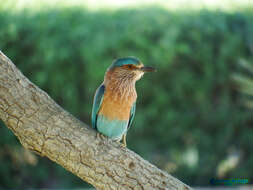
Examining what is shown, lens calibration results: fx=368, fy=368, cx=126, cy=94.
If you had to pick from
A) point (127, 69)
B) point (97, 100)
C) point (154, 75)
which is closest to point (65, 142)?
point (97, 100)

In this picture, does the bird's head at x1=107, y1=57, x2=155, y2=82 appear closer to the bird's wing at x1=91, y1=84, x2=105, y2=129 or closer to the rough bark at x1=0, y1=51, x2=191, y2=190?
the bird's wing at x1=91, y1=84, x2=105, y2=129

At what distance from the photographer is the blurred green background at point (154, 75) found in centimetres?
596

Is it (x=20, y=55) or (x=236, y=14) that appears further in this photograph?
(x=236, y=14)

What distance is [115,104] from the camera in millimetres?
3697

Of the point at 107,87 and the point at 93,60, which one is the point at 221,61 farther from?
the point at 107,87

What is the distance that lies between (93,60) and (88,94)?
Answer: 0.57m

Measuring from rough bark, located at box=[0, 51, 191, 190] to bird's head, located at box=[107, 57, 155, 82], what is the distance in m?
0.84

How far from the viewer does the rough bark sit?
2928 millimetres

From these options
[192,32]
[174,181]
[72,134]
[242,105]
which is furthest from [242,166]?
[72,134]

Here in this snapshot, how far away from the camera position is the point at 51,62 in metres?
5.95

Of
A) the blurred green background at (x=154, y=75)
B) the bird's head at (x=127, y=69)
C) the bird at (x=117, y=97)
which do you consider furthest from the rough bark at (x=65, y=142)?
the blurred green background at (x=154, y=75)

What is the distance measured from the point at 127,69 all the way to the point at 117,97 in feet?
1.00

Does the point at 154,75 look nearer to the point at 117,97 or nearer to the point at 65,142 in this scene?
the point at 117,97

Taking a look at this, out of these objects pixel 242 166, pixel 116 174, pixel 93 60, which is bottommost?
pixel 116 174
